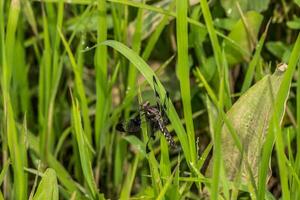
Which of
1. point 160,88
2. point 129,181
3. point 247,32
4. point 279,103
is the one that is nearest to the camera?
point 279,103

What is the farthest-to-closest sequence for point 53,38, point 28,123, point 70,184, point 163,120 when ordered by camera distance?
point 28,123 < point 53,38 < point 70,184 < point 163,120

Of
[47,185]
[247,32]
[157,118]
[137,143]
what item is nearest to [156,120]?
[157,118]

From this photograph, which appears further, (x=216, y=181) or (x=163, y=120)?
(x=163, y=120)

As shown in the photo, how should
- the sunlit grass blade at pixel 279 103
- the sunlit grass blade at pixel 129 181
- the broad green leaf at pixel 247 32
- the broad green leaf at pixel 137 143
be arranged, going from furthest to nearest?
the broad green leaf at pixel 247 32, the broad green leaf at pixel 137 143, the sunlit grass blade at pixel 129 181, the sunlit grass blade at pixel 279 103

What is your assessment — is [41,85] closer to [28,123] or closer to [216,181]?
[28,123]

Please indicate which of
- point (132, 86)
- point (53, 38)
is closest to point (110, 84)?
point (132, 86)

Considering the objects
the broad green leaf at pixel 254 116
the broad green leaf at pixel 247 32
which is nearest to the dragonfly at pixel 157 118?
the broad green leaf at pixel 254 116

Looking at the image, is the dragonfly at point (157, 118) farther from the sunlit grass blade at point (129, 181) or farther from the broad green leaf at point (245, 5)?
the broad green leaf at point (245, 5)

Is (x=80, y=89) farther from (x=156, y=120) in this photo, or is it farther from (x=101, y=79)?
(x=156, y=120)
